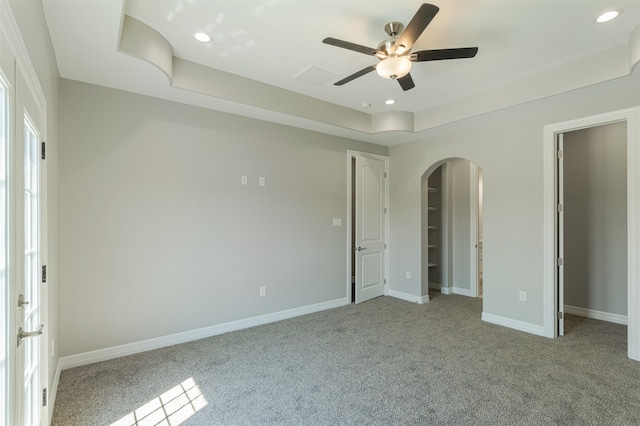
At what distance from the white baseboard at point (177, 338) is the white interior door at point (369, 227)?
82 cm

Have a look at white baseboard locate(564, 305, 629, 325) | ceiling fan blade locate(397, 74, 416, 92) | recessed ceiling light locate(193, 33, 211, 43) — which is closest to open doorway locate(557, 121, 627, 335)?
white baseboard locate(564, 305, 629, 325)

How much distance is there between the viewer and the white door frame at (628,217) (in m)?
2.89

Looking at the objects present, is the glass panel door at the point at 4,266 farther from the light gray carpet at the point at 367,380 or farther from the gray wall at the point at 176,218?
the gray wall at the point at 176,218

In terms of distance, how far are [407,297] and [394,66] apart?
374 centimetres

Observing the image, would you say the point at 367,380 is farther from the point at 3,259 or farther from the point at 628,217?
the point at 628,217

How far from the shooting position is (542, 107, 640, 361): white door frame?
2.89 m

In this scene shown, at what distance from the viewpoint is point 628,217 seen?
2.97 metres

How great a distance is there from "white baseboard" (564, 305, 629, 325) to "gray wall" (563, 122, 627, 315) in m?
0.05

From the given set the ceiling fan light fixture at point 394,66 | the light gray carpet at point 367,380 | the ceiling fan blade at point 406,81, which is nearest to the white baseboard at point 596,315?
the light gray carpet at point 367,380

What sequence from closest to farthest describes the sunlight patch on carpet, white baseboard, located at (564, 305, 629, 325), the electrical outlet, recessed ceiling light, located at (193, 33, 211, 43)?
the sunlight patch on carpet, recessed ceiling light, located at (193, 33, 211, 43), the electrical outlet, white baseboard, located at (564, 305, 629, 325)

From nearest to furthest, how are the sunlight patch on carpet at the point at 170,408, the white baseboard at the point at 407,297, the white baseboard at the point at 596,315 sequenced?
the sunlight patch on carpet at the point at 170,408, the white baseboard at the point at 596,315, the white baseboard at the point at 407,297

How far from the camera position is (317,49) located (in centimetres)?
276

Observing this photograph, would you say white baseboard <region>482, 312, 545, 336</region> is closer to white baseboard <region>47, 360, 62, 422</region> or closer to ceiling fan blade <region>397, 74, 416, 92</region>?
Result: ceiling fan blade <region>397, 74, 416, 92</region>

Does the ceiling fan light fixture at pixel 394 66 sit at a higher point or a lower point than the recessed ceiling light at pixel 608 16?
lower
